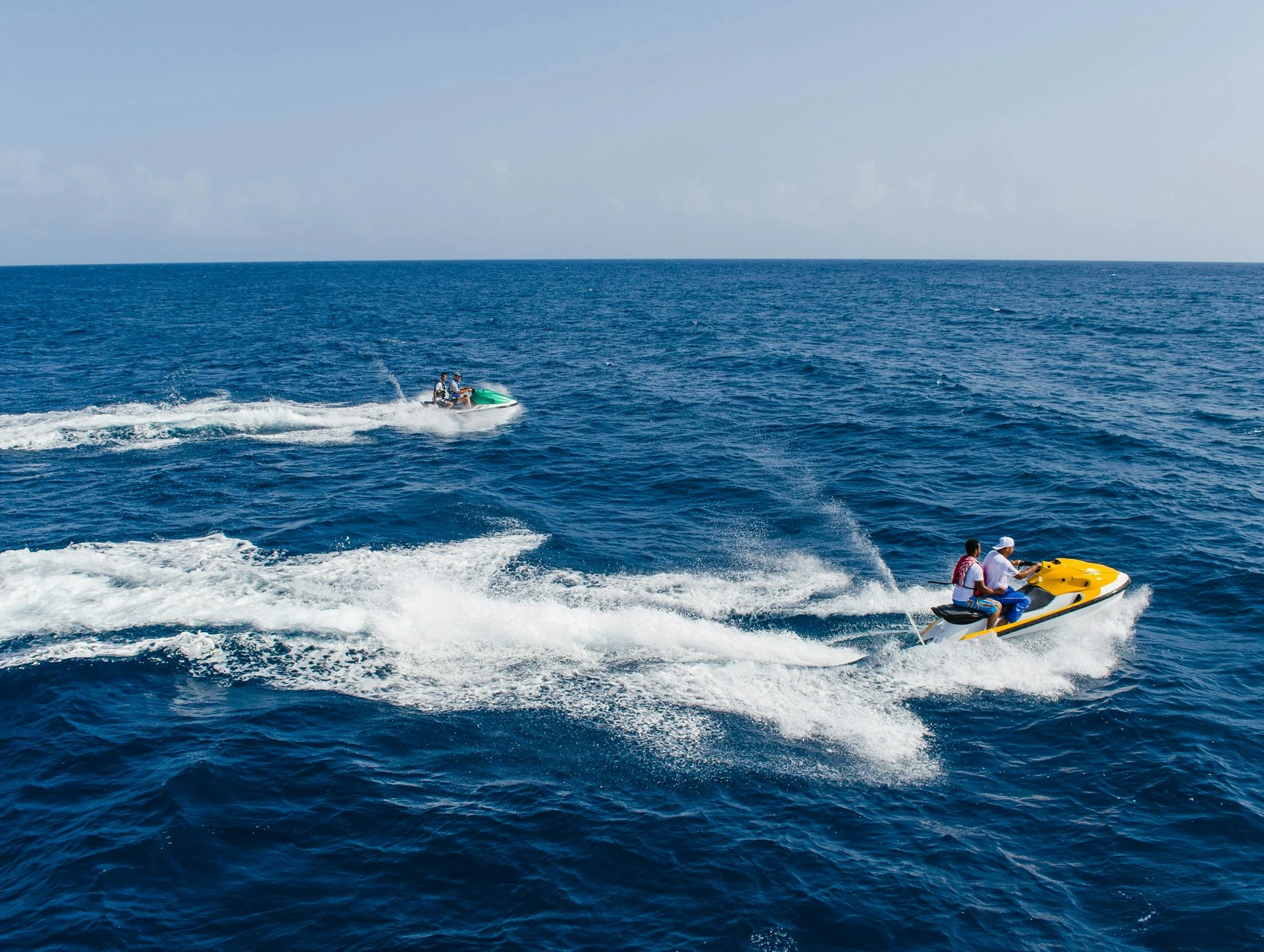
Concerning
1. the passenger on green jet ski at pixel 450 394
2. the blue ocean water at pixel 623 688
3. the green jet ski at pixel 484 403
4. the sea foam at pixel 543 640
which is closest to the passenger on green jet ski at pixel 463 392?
the passenger on green jet ski at pixel 450 394

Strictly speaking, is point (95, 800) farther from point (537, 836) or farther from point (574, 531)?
point (574, 531)

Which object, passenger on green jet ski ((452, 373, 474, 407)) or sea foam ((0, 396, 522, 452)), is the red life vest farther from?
passenger on green jet ski ((452, 373, 474, 407))

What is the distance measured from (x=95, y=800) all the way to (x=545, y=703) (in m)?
8.44

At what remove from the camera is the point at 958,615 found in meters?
19.6

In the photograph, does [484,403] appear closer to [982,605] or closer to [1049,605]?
[982,605]

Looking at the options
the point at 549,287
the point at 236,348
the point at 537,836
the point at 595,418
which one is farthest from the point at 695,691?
the point at 549,287

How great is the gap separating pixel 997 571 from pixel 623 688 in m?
9.69

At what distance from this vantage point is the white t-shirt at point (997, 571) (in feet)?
65.6

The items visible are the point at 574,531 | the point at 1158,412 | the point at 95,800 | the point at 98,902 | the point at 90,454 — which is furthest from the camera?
the point at 1158,412

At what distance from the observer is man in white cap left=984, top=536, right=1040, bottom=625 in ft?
65.1

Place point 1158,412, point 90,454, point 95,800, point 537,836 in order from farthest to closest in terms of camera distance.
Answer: point 1158,412 → point 90,454 → point 95,800 → point 537,836

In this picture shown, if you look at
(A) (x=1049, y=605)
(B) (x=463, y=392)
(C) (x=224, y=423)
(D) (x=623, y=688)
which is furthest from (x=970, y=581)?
(C) (x=224, y=423)

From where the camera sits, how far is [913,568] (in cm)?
2430

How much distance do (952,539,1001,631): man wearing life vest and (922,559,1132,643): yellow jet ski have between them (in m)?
0.14
